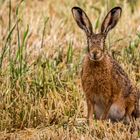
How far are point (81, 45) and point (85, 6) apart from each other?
1275 mm

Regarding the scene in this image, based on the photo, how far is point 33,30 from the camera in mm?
9141

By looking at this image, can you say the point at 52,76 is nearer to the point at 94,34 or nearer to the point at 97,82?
the point at 97,82

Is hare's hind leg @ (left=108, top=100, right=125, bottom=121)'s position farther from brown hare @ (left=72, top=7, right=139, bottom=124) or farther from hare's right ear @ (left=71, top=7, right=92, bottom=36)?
hare's right ear @ (left=71, top=7, right=92, bottom=36)

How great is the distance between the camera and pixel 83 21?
23.2 ft

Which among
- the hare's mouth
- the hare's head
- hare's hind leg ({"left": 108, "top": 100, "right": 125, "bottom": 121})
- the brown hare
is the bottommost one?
hare's hind leg ({"left": 108, "top": 100, "right": 125, "bottom": 121})

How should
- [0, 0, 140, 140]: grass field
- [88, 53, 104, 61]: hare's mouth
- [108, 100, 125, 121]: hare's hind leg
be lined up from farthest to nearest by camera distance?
[108, 100, 125, 121]: hare's hind leg < [0, 0, 140, 140]: grass field < [88, 53, 104, 61]: hare's mouth

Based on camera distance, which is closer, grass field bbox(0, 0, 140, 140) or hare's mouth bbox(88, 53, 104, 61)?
hare's mouth bbox(88, 53, 104, 61)

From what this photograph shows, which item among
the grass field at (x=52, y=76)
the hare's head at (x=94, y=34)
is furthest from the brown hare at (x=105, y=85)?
the grass field at (x=52, y=76)

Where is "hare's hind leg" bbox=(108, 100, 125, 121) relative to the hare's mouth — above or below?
below

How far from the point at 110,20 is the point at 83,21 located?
0.25 m

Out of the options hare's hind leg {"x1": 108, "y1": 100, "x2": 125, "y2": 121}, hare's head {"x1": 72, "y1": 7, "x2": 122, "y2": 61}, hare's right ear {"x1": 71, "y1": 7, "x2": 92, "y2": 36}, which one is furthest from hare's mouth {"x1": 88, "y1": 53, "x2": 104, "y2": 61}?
hare's hind leg {"x1": 108, "y1": 100, "x2": 125, "y2": 121}

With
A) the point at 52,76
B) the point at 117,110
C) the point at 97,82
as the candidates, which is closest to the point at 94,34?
the point at 97,82

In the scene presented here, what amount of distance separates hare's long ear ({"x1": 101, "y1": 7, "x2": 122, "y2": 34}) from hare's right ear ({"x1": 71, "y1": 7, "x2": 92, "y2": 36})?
13 cm

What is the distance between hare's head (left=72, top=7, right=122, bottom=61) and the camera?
6773 mm
